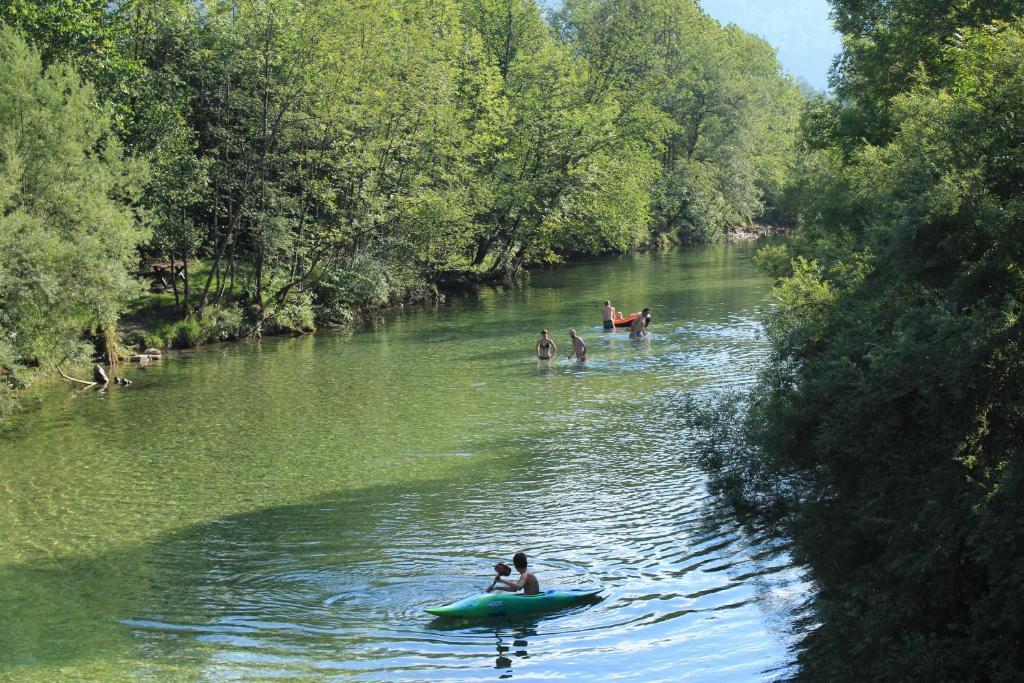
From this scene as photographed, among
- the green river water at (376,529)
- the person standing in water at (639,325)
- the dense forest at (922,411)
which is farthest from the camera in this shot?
the person standing in water at (639,325)

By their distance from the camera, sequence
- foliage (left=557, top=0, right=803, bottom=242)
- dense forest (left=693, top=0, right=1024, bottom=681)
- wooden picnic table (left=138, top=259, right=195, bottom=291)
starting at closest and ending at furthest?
dense forest (left=693, top=0, right=1024, bottom=681)
wooden picnic table (left=138, top=259, right=195, bottom=291)
foliage (left=557, top=0, right=803, bottom=242)

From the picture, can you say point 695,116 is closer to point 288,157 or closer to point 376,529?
point 288,157

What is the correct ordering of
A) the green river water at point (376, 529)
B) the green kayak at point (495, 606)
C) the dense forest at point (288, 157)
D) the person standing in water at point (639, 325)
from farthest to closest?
the person standing in water at point (639, 325) < the dense forest at point (288, 157) < the green kayak at point (495, 606) < the green river water at point (376, 529)

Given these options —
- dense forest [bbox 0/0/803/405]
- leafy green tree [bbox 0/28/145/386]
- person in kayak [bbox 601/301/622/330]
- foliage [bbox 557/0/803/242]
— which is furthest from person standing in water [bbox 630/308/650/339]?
foliage [bbox 557/0/803/242]

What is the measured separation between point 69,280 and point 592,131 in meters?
36.6

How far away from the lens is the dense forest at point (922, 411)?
10242 millimetres

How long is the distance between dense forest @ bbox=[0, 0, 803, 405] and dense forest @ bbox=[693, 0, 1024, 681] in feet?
62.7

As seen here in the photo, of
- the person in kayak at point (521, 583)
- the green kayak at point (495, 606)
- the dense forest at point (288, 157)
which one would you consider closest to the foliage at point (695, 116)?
the dense forest at point (288, 157)

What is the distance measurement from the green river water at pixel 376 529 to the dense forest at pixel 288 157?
17.4 ft

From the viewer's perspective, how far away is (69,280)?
26891 millimetres

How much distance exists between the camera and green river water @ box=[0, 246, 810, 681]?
12727mm

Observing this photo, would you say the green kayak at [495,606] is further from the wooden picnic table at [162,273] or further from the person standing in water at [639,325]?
the wooden picnic table at [162,273]

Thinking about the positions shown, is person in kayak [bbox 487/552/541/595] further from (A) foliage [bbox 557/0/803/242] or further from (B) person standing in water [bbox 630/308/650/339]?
(A) foliage [bbox 557/0/803/242]

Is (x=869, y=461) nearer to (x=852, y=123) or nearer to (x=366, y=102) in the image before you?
(x=852, y=123)
